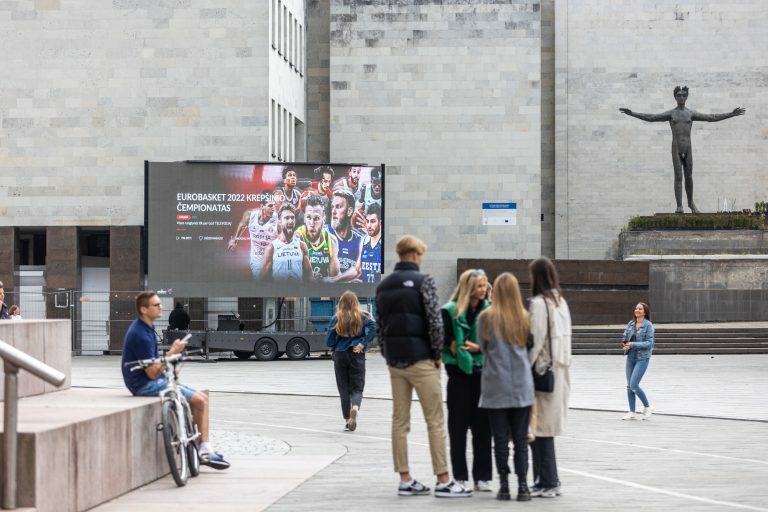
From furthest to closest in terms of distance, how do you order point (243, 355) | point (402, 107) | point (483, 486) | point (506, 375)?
point (402, 107) → point (243, 355) → point (483, 486) → point (506, 375)

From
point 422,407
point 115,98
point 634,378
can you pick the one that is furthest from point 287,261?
Result: point 422,407

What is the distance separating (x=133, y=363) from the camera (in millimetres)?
13500

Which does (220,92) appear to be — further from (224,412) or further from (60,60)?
(224,412)

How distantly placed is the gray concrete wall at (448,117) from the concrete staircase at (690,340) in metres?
8.47

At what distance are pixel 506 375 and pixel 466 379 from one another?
78cm

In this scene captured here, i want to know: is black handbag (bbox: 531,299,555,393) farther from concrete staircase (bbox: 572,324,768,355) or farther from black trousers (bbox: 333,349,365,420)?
concrete staircase (bbox: 572,324,768,355)

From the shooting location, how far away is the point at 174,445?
12.9 m

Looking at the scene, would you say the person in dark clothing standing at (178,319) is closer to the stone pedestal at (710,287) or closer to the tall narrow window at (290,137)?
the tall narrow window at (290,137)

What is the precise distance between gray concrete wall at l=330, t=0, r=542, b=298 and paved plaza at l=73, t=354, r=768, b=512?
22082mm

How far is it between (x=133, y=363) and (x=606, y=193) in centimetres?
4374

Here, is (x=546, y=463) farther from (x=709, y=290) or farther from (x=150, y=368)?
(x=709, y=290)

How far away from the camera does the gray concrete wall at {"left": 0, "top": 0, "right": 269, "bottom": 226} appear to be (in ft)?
150

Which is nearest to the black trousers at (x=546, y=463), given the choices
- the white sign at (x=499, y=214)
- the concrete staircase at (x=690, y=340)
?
the concrete staircase at (x=690, y=340)

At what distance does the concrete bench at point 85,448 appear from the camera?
1032 centimetres
